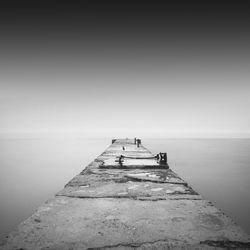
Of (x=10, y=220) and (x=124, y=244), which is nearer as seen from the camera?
(x=124, y=244)

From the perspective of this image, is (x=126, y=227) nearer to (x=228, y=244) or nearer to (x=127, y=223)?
(x=127, y=223)

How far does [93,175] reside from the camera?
419 centimetres

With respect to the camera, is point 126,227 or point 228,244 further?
point 126,227

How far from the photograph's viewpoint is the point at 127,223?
202cm

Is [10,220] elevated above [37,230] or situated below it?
below

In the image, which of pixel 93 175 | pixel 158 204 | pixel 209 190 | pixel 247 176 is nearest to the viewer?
pixel 158 204

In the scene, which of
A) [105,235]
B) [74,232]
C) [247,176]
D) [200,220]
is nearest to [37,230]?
[74,232]

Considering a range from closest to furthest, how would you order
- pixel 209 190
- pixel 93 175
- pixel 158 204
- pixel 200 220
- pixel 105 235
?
1. pixel 105 235
2. pixel 200 220
3. pixel 158 204
4. pixel 93 175
5. pixel 209 190

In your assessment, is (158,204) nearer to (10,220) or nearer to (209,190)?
(10,220)

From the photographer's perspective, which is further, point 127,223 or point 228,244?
point 127,223

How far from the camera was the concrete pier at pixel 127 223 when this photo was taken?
1668 mm

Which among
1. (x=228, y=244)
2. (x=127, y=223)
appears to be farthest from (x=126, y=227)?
(x=228, y=244)

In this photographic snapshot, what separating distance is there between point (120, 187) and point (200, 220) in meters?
1.46

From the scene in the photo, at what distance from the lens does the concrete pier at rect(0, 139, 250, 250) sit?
1.67 meters
